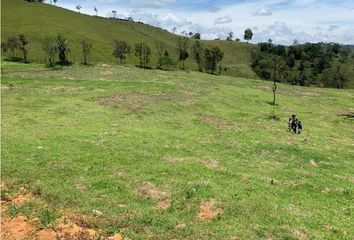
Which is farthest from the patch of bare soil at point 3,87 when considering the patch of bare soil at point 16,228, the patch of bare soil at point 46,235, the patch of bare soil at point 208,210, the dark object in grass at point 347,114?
the dark object in grass at point 347,114

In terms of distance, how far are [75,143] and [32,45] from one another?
139 metres

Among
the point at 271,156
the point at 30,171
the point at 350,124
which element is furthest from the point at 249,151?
the point at 350,124

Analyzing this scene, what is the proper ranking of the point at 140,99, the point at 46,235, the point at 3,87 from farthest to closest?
the point at 3,87, the point at 140,99, the point at 46,235

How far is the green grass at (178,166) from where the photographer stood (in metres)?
21.2

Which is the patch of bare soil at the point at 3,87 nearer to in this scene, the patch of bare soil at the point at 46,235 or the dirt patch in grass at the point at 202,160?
the dirt patch in grass at the point at 202,160

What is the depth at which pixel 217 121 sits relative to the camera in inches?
2147

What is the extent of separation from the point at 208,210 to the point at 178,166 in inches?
304

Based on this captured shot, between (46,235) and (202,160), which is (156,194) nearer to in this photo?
(46,235)

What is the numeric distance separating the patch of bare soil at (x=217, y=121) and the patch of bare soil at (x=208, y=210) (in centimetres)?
2748

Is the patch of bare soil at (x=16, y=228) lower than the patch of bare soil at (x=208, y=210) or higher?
higher

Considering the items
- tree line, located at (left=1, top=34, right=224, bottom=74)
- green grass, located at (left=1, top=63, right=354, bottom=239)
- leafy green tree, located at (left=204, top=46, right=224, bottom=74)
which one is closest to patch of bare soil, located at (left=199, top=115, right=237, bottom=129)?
green grass, located at (left=1, top=63, right=354, bottom=239)

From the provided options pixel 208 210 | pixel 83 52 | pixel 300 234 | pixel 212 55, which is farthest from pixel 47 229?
pixel 83 52

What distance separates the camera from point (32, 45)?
163m

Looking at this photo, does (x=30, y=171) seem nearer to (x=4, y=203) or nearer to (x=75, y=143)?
(x=4, y=203)
